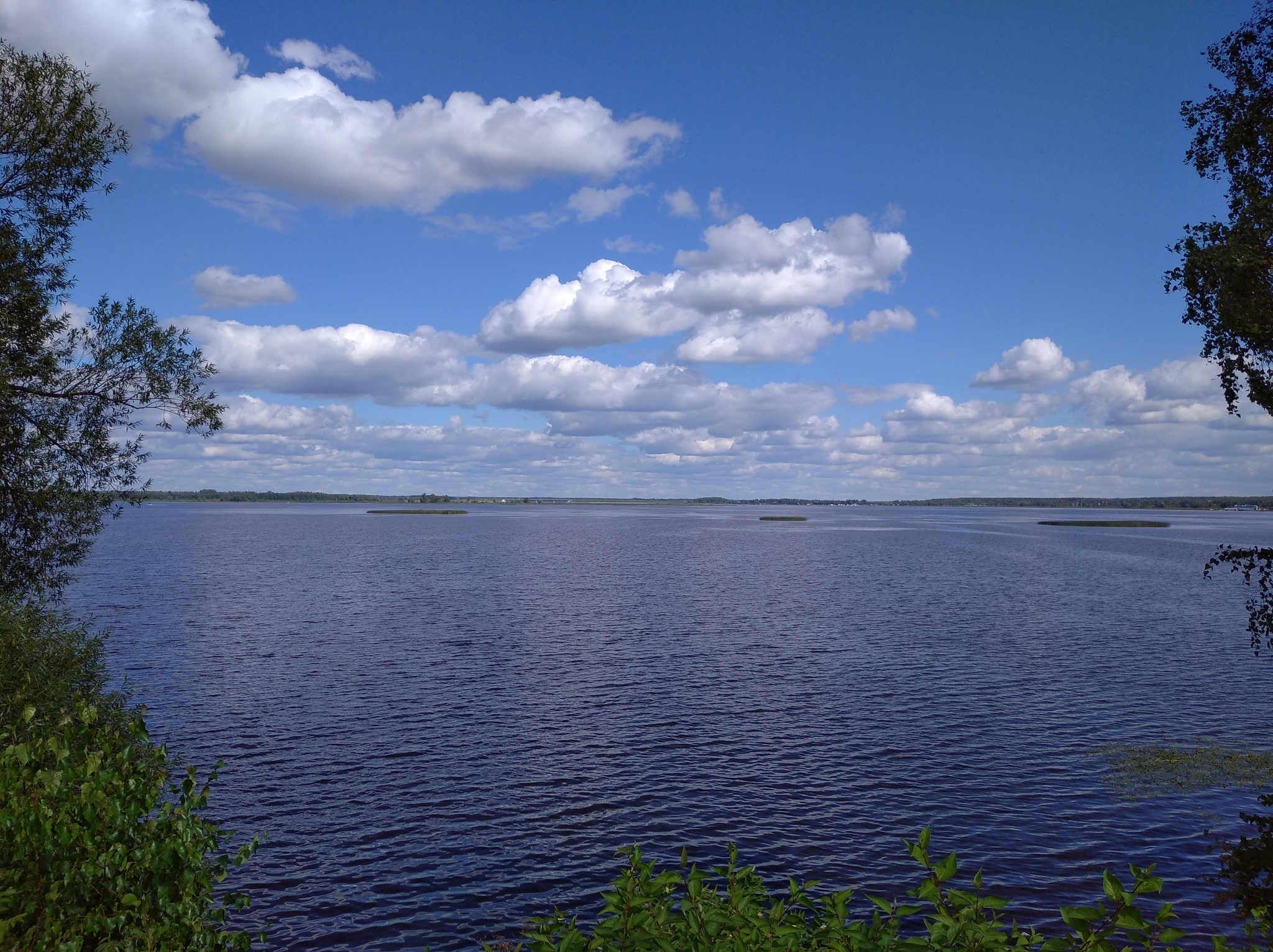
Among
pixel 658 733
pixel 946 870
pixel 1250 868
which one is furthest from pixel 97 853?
pixel 1250 868

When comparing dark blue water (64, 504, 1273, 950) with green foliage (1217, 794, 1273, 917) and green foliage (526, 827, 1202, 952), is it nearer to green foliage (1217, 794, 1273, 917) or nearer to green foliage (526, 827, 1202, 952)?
green foliage (1217, 794, 1273, 917)

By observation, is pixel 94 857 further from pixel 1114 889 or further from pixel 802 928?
pixel 1114 889

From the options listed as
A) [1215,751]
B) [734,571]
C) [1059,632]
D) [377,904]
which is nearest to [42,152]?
[377,904]

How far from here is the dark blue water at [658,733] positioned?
24250 millimetres

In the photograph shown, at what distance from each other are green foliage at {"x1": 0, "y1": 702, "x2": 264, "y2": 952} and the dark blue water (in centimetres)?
1117

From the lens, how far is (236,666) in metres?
50.3

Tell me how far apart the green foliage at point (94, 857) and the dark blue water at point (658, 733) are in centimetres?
1117

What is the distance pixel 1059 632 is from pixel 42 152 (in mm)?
70926

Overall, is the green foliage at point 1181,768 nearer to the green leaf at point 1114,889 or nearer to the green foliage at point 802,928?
the green foliage at point 802,928

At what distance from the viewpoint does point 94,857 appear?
10.3 metres

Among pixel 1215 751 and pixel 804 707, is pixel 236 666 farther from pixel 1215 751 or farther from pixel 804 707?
pixel 1215 751

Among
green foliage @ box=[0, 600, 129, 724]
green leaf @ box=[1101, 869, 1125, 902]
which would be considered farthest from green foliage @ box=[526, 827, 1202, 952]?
green foliage @ box=[0, 600, 129, 724]

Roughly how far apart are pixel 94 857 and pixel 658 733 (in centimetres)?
2924

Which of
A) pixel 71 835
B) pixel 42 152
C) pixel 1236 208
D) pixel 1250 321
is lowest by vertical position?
pixel 71 835
